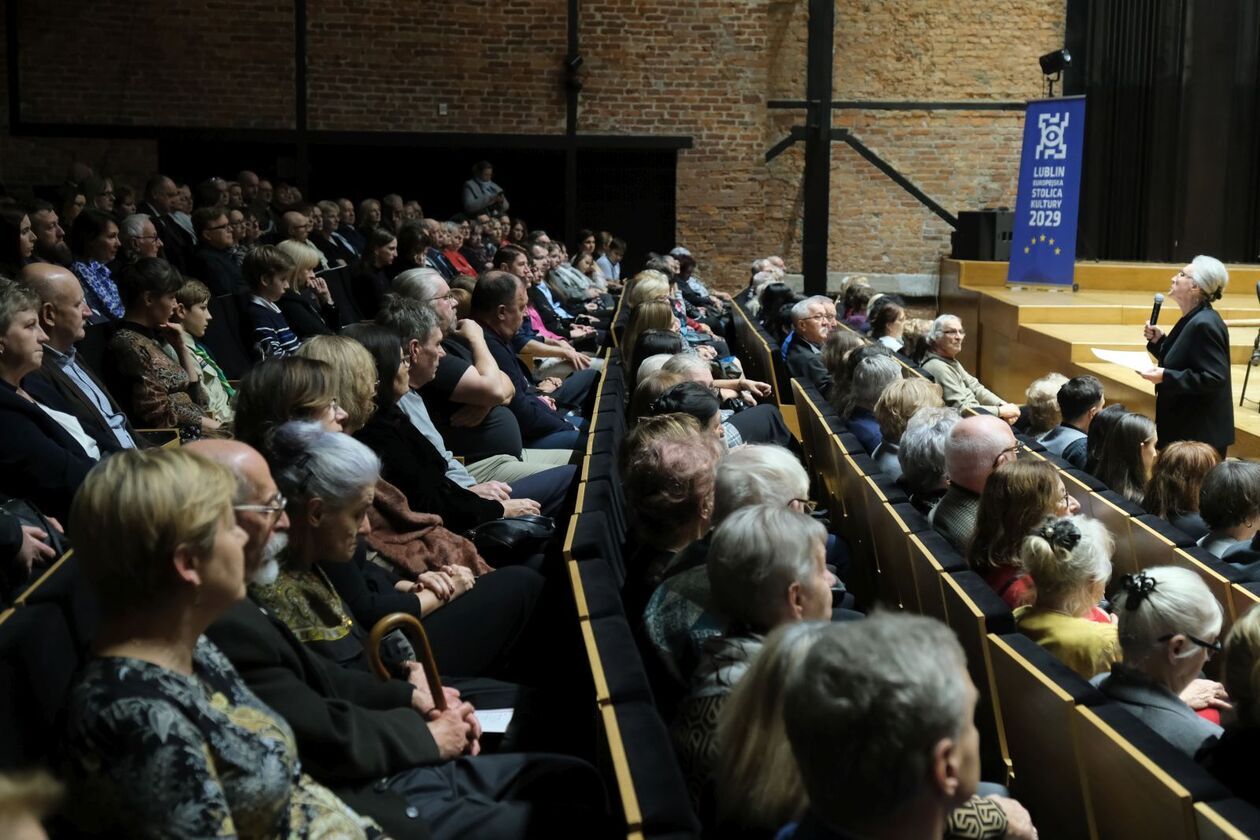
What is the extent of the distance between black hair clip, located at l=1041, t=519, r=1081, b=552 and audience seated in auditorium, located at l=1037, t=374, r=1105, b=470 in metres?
2.36

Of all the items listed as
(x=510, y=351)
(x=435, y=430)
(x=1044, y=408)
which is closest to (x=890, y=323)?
Answer: (x=1044, y=408)

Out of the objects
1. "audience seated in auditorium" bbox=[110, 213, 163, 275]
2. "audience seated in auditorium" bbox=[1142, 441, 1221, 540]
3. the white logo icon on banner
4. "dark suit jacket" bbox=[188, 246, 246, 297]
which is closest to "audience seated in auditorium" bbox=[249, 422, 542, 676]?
"audience seated in auditorium" bbox=[1142, 441, 1221, 540]

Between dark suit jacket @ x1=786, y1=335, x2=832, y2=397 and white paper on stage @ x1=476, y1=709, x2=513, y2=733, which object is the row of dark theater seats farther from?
dark suit jacket @ x1=786, y1=335, x2=832, y2=397

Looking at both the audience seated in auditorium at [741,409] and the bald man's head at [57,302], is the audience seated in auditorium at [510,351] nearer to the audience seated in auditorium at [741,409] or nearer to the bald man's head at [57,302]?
the audience seated in auditorium at [741,409]

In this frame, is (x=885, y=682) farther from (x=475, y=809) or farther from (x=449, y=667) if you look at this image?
(x=449, y=667)

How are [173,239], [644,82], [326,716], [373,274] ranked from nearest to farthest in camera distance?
[326,716] < [373,274] < [173,239] < [644,82]

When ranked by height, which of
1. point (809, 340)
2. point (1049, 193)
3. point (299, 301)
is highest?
point (1049, 193)

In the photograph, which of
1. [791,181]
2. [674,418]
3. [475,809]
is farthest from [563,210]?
[475,809]

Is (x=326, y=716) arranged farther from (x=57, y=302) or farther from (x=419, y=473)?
(x=57, y=302)

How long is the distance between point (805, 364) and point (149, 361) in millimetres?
3263

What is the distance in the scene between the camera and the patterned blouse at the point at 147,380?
4.43 metres

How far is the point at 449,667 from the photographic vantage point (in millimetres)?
3004

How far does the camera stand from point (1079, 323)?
10.1 m

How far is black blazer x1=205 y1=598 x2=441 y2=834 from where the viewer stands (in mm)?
2064
